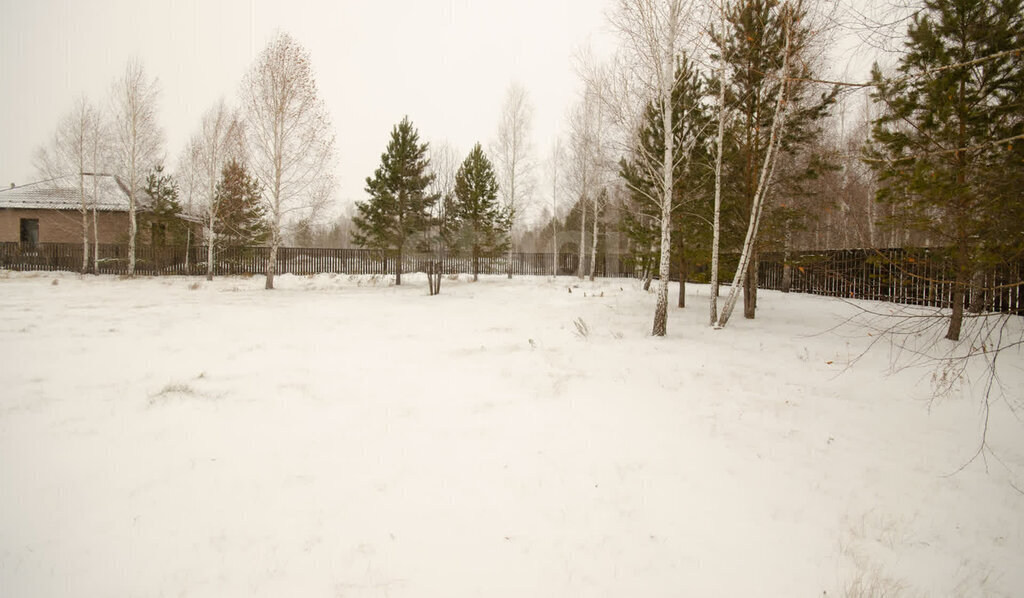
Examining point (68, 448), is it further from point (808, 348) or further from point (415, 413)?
point (808, 348)

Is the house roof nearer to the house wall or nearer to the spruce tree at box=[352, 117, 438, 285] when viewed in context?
the house wall

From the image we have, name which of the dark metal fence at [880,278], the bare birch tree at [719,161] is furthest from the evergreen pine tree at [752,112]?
→ the dark metal fence at [880,278]

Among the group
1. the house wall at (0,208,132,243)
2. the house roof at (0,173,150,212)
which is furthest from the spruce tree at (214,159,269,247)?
the house wall at (0,208,132,243)

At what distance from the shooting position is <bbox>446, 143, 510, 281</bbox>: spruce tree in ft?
71.3

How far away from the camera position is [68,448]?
139 inches

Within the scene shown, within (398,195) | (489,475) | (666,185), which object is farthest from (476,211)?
(489,475)

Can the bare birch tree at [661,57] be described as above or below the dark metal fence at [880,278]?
above

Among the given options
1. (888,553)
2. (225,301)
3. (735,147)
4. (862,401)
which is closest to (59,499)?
(888,553)

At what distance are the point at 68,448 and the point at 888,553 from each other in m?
6.35

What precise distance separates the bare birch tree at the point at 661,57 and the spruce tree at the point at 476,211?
13.8m

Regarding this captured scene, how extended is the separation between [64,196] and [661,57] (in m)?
36.9

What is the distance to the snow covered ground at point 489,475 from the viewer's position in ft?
8.32

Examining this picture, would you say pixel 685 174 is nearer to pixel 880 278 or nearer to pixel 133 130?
pixel 880 278

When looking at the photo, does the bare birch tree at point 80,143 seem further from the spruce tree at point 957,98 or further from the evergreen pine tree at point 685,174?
the spruce tree at point 957,98
